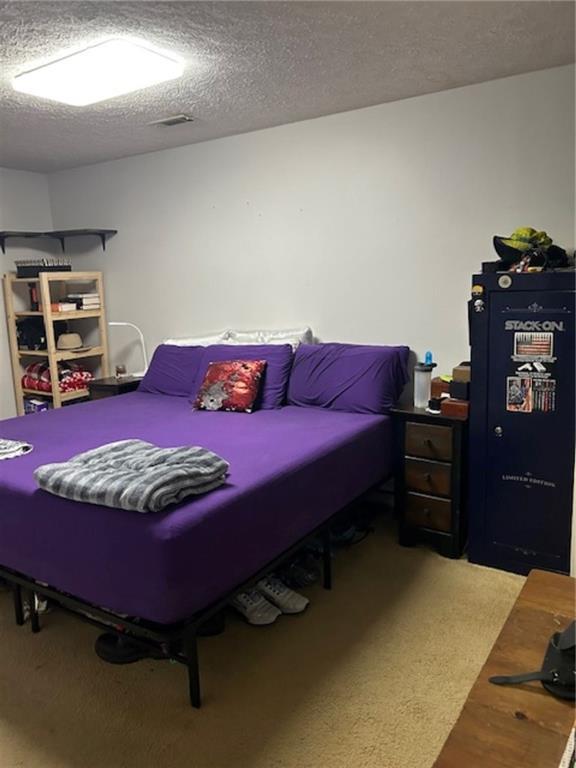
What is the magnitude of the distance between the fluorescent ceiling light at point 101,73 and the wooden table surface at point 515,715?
2345 mm

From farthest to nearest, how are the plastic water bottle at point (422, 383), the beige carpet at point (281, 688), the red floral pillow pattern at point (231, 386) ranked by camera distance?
1. the red floral pillow pattern at point (231, 386)
2. the plastic water bottle at point (422, 383)
3. the beige carpet at point (281, 688)

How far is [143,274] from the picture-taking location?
14.2 ft

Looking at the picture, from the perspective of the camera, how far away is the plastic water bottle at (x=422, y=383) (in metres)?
2.96

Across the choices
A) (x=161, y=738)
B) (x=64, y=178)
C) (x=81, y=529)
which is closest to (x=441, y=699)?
(x=161, y=738)

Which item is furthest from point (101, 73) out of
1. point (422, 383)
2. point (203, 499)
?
point (422, 383)

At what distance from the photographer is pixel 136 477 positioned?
5.98ft

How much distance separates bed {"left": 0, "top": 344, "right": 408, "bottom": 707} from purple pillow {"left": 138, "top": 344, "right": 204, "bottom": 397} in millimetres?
209

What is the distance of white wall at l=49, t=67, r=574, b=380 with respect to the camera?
2.76 m

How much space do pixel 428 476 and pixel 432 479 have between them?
24 millimetres

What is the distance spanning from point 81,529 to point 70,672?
646 millimetres

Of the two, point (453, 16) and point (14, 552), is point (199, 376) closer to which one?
point (14, 552)

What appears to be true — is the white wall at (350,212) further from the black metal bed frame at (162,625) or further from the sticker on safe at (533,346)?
the black metal bed frame at (162,625)

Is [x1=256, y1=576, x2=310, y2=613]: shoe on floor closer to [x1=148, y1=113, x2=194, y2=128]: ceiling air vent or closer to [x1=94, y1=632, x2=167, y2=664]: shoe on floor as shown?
[x1=94, y1=632, x2=167, y2=664]: shoe on floor

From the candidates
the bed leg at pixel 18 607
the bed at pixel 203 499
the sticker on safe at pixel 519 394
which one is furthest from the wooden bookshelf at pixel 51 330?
the sticker on safe at pixel 519 394
